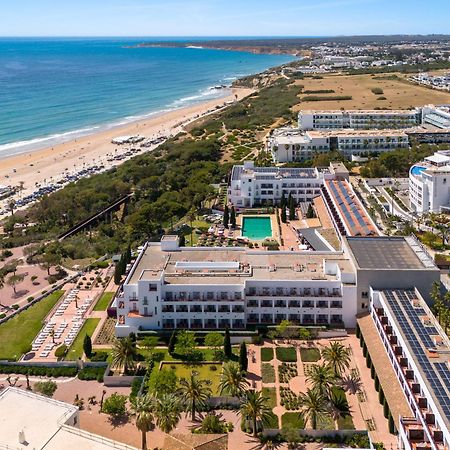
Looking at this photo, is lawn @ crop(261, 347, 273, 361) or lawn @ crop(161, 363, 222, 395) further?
lawn @ crop(261, 347, 273, 361)

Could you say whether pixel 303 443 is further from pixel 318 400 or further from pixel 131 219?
pixel 131 219

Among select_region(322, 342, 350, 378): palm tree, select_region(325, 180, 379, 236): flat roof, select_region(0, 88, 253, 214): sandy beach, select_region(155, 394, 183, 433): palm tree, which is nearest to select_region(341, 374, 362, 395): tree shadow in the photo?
select_region(322, 342, 350, 378): palm tree

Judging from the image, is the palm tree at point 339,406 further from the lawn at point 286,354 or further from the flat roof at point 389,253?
the flat roof at point 389,253

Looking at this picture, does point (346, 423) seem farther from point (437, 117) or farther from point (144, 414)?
point (437, 117)

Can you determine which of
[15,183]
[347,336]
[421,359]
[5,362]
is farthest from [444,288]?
[15,183]

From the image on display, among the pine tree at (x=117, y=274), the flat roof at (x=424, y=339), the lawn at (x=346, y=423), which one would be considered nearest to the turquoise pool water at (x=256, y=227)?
the pine tree at (x=117, y=274)

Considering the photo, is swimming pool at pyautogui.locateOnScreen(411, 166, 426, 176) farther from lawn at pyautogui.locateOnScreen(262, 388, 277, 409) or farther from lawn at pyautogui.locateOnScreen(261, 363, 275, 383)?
lawn at pyautogui.locateOnScreen(262, 388, 277, 409)
